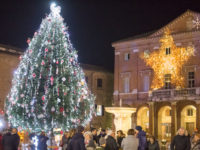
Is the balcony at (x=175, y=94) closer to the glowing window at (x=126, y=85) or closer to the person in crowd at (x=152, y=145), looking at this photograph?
the glowing window at (x=126, y=85)

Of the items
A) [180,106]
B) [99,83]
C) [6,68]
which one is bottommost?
[180,106]

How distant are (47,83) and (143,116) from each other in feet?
71.1

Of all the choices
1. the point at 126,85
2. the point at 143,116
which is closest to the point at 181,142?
the point at 143,116

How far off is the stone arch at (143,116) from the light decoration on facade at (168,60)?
289cm

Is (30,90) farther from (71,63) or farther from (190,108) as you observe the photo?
(190,108)

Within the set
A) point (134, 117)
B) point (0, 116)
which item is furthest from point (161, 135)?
point (0, 116)

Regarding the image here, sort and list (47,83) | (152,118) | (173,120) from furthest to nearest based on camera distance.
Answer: (152,118) → (173,120) → (47,83)

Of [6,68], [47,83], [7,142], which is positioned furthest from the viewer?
[6,68]

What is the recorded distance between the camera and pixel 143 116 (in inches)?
1706

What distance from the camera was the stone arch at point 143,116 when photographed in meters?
42.8

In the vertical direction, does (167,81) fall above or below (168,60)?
below

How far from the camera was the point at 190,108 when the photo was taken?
130 feet

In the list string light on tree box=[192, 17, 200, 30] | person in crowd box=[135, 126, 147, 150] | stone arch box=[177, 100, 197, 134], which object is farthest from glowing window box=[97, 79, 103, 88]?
person in crowd box=[135, 126, 147, 150]

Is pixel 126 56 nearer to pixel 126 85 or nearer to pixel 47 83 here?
pixel 126 85
